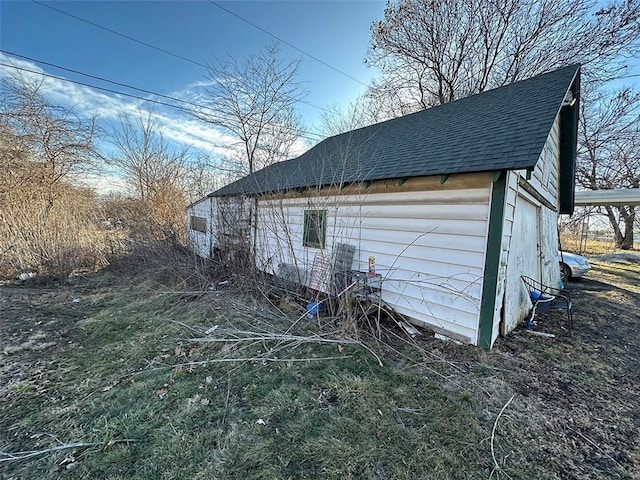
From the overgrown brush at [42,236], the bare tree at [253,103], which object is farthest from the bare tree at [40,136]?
the bare tree at [253,103]

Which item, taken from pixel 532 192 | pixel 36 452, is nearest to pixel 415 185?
pixel 532 192

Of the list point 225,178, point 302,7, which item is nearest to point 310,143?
point 225,178

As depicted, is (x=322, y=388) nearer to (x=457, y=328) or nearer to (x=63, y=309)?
(x=457, y=328)

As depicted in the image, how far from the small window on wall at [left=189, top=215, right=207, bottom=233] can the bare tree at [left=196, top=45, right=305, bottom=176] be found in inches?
98.1

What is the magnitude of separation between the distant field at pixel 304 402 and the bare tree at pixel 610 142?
14.5 meters

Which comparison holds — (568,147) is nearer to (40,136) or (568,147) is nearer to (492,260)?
(492,260)

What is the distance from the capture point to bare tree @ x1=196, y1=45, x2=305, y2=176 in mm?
11797

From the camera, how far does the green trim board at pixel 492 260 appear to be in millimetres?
3262

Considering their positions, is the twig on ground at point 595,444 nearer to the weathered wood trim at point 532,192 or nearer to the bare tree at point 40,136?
the weathered wood trim at point 532,192

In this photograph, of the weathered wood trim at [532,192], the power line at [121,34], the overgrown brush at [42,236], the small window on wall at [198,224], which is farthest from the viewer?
the small window on wall at [198,224]

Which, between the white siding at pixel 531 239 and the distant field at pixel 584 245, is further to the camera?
the distant field at pixel 584 245

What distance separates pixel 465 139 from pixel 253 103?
12.1m

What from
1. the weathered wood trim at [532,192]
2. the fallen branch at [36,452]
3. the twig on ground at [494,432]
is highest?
the weathered wood trim at [532,192]

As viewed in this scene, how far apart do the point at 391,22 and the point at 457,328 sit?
14749 mm
